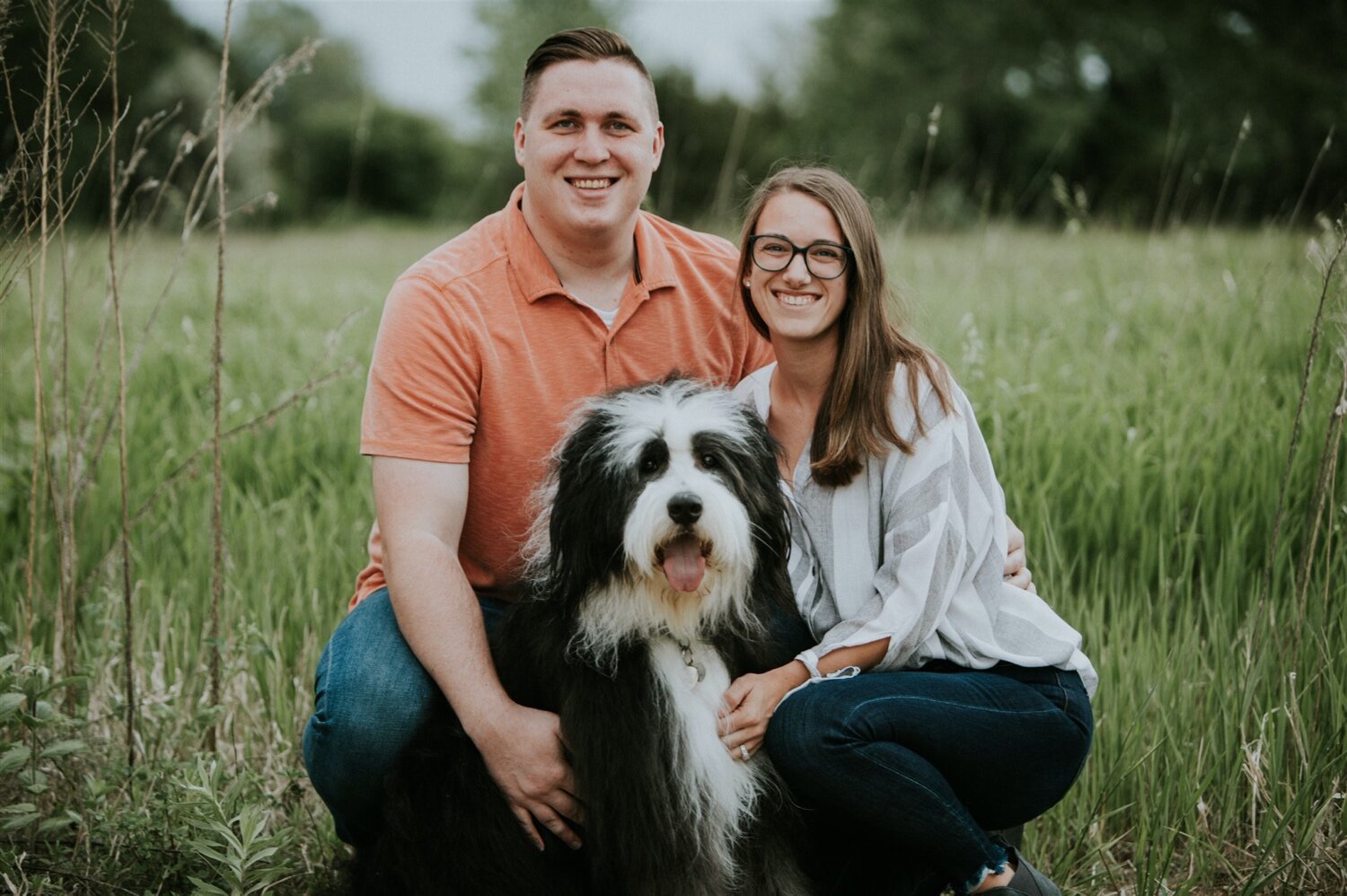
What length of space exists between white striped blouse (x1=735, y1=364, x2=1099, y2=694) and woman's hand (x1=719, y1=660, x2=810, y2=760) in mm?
83

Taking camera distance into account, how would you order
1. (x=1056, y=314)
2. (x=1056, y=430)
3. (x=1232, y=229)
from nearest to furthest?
(x=1056, y=430) → (x=1056, y=314) → (x=1232, y=229)

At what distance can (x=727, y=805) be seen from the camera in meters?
2.38

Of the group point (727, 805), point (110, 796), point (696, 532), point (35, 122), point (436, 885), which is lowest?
point (110, 796)

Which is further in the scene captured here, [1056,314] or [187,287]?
[187,287]

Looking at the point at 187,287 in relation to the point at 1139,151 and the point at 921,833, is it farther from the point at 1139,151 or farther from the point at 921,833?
the point at 1139,151

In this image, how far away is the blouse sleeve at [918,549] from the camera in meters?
2.42

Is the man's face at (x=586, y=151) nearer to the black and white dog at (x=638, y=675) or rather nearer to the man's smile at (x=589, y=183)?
the man's smile at (x=589, y=183)

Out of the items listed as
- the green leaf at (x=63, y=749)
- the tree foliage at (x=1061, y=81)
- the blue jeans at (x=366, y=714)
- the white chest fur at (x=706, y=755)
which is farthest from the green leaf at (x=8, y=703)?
the tree foliage at (x=1061, y=81)

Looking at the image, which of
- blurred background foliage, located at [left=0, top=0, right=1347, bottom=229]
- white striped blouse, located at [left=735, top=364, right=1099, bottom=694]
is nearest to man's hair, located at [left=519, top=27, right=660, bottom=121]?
white striped blouse, located at [left=735, top=364, right=1099, bottom=694]

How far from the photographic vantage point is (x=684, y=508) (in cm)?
218

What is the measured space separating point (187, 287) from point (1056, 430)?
5440 mm

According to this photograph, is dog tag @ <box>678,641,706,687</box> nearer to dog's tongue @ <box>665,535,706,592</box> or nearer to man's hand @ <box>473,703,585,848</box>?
dog's tongue @ <box>665,535,706,592</box>

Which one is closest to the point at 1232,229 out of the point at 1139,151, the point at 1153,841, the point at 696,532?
the point at 1153,841

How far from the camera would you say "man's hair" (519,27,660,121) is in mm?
2977
